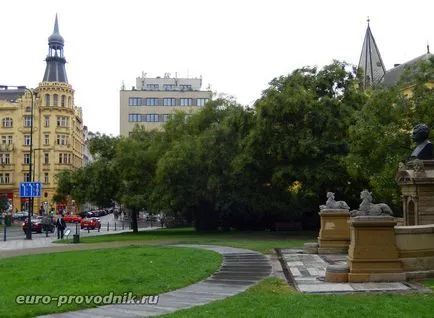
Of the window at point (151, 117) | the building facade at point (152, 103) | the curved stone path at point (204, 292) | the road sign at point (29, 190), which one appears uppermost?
the building facade at point (152, 103)

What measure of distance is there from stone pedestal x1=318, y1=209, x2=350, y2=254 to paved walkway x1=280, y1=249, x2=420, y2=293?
1.03 m

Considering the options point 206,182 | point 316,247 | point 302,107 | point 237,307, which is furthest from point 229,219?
point 237,307

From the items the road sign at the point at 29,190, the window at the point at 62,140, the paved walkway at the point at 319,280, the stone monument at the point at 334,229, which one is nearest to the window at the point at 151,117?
the window at the point at 62,140

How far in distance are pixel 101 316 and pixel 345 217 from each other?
485 inches

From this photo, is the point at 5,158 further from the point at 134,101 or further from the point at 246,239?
the point at 246,239

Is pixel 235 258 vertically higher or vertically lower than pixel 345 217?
lower

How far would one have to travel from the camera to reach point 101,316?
31.1 ft

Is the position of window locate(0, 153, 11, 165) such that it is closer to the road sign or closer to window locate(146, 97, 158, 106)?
window locate(146, 97, 158, 106)

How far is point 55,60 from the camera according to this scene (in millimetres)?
96375

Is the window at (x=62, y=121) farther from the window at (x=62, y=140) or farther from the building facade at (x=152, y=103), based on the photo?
the building facade at (x=152, y=103)

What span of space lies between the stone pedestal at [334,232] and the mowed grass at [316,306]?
902 centimetres

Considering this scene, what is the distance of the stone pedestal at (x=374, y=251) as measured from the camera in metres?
12.6

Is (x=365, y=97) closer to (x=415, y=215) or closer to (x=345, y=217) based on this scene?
(x=345, y=217)

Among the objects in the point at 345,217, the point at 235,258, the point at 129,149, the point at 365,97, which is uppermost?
the point at 365,97
